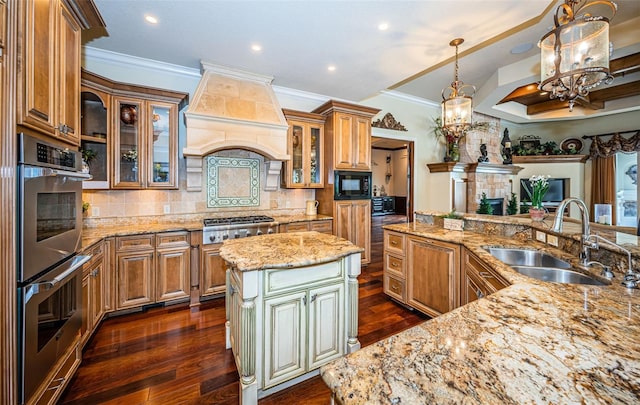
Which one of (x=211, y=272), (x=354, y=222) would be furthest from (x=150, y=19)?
(x=354, y=222)

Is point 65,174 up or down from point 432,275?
up

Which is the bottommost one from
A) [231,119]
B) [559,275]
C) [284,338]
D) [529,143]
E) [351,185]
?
[284,338]

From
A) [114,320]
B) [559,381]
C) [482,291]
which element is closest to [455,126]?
[482,291]

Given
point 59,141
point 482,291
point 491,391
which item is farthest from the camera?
point 482,291

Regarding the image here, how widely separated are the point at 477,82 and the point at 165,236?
5.63 m

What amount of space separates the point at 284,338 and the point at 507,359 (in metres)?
1.31

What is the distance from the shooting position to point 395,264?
9.84ft

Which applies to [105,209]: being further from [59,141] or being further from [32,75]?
[32,75]

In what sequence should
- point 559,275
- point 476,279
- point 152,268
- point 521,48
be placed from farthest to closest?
point 521,48 → point 152,268 → point 476,279 → point 559,275

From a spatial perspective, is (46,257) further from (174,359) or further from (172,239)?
(172,239)

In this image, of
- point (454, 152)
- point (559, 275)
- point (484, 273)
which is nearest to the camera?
point (559, 275)

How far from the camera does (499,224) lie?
255 centimetres

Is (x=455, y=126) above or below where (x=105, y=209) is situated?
above

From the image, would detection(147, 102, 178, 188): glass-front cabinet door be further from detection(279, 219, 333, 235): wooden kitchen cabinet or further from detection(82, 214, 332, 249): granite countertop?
detection(279, 219, 333, 235): wooden kitchen cabinet
